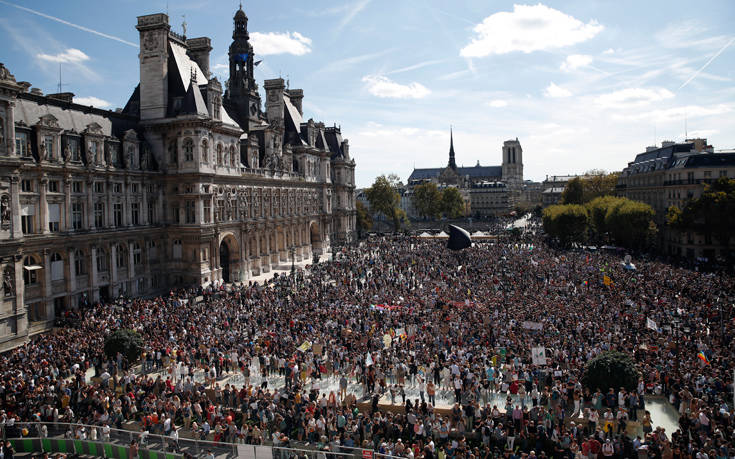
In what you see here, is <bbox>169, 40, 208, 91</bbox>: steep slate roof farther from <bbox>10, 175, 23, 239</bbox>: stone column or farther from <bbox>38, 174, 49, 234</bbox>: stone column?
<bbox>10, 175, 23, 239</bbox>: stone column

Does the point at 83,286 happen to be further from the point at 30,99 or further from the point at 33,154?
the point at 30,99

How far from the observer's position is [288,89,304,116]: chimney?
8231cm

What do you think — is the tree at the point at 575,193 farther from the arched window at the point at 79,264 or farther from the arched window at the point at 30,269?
the arched window at the point at 30,269

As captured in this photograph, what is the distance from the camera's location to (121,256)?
139ft

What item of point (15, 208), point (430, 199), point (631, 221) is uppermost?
point (430, 199)

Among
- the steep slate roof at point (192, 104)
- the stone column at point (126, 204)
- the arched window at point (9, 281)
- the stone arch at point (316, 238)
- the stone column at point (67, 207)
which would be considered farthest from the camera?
the stone arch at point (316, 238)

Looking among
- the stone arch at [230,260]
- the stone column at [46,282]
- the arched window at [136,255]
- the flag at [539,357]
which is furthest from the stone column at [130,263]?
the flag at [539,357]

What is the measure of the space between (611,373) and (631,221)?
182 ft

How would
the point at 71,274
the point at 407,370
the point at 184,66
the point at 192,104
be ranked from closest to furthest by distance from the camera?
the point at 407,370 → the point at 71,274 → the point at 192,104 → the point at 184,66

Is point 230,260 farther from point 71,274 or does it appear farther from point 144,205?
point 71,274

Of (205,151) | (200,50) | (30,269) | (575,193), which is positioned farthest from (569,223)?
(30,269)

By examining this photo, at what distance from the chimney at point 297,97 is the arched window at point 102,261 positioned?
47.7 metres

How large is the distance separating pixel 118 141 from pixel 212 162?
8524 mm

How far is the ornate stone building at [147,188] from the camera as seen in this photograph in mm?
33312
